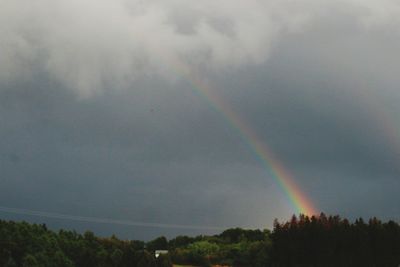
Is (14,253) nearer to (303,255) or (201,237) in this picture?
→ (303,255)

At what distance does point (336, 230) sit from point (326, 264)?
8659 millimetres

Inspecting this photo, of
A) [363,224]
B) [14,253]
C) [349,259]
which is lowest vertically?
[14,253]

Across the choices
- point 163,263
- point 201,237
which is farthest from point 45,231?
point 201,237

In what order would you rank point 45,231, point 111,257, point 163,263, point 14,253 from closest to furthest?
point 14,253 → point 45,231 → point 111,257 → point 163,263

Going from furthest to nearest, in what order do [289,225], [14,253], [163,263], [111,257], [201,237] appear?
[201,237] → [289,225] → [163,263] → [111,257] → [14,253]

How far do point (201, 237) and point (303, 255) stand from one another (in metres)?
65.6

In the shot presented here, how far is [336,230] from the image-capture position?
426 ft

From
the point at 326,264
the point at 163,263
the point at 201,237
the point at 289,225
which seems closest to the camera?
the point at 163,263

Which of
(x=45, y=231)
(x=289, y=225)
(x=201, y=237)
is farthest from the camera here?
(x=201, y=237)

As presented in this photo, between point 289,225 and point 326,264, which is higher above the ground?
point 289,225

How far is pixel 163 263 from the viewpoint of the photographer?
3378 inches

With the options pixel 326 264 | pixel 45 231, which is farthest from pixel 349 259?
pixel 45 231

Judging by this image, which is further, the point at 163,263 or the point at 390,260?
the point at 390,260

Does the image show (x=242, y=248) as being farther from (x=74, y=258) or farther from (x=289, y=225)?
(x=74, y=258)
